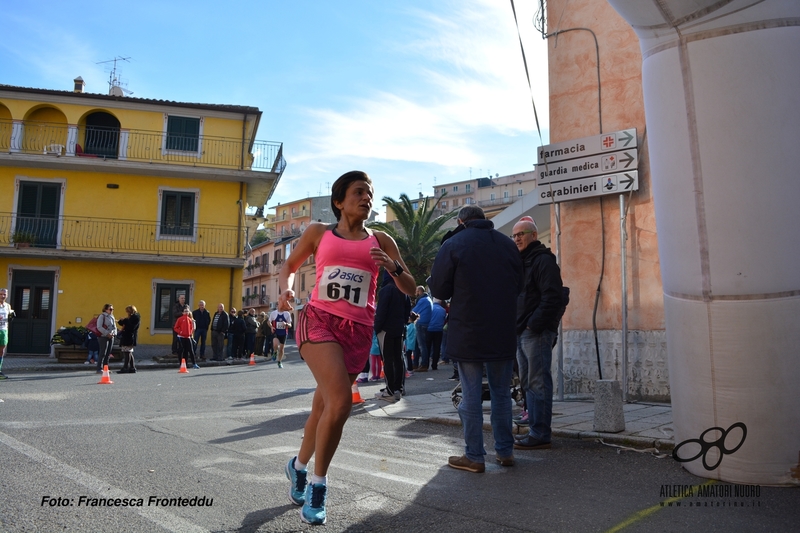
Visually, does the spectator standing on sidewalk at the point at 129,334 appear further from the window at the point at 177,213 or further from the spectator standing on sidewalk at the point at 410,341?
the window at the point at 177,213

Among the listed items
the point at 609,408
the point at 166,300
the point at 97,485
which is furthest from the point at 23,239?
the point at 609,408

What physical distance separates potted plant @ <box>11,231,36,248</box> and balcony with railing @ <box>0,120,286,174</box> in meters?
3.59

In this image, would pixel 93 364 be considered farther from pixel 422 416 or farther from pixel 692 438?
pixel 692 438

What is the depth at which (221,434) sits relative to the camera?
7.04 metres

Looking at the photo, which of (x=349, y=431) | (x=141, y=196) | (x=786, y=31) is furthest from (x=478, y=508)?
(x=141, y=196)

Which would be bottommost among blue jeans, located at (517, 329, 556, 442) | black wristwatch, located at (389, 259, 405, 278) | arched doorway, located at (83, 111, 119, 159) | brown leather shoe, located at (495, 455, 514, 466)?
brown leather shoe, located at (495, 455, 514, 466)

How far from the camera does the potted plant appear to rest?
93.8 feet

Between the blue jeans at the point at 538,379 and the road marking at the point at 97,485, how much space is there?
3.52 metres

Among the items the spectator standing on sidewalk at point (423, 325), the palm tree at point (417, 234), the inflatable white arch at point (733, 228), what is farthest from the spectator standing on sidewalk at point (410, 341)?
the palm tree at point (417, 234)

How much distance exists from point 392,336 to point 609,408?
180 inches

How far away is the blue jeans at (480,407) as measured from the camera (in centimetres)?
531

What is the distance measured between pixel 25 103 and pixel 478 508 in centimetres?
3270

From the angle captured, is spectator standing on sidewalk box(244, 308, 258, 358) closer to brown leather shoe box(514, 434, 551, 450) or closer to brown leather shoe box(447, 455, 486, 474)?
brown leather shoe box(514, 434, 551, 450)

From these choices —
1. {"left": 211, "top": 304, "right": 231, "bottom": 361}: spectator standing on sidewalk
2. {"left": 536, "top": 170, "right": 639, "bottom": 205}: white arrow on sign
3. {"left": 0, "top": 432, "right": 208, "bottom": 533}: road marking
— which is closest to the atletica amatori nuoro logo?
{"left": 0, "top": 432, "right": 208, "bottom": 533}: road marking
